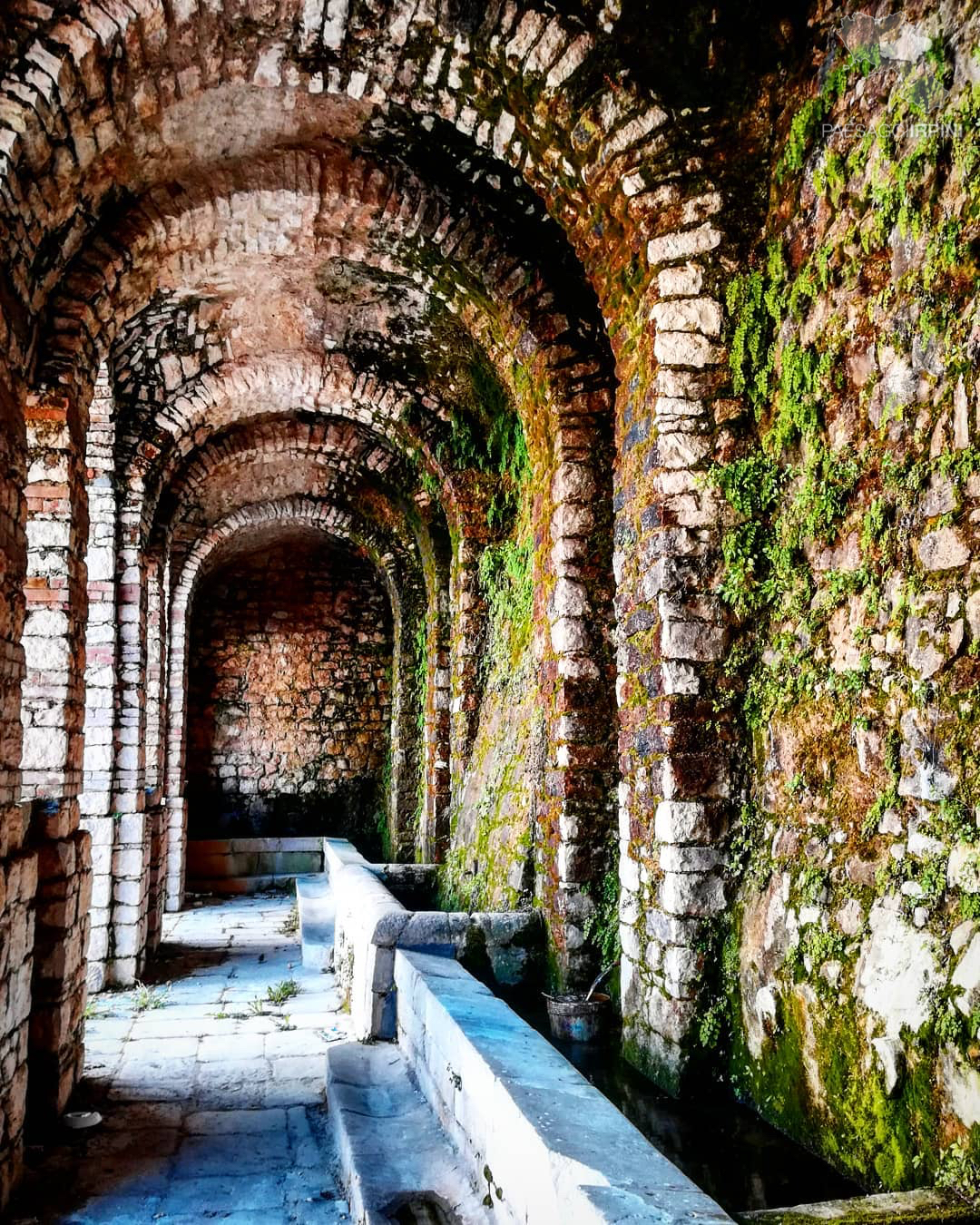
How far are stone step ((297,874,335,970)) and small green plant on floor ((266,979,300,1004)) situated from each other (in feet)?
1.82

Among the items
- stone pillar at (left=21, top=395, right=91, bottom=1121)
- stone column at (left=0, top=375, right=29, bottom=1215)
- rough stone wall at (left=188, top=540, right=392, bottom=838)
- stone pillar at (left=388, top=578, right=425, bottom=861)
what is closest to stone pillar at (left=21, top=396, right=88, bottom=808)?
stone pillar at (left=21, top=395, right=91, bottom=1121)

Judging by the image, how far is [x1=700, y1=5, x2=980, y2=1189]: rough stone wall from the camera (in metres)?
2.33

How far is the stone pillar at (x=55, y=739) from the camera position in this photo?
3941 millimetres

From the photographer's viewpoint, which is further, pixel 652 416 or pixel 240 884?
pixel 240 884

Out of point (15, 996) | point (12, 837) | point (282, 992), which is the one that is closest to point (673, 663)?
point (12, 837)

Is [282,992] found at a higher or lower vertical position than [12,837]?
lower

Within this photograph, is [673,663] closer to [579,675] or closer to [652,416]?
[652,416]

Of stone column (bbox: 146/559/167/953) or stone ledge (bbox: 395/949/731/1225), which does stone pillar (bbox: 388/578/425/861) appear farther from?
stone ledge (bbox: 395/949/731/1225)

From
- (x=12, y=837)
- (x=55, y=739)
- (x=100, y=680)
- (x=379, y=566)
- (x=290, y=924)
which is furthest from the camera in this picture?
(x=379, y=566)

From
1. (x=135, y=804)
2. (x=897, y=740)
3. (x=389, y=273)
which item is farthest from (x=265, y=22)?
(x=135, y=804)

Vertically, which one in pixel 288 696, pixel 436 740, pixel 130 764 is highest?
pixel 288 696

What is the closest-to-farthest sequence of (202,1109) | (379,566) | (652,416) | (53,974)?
(652,416) < (53,974) < (202,1109) < (379,566)

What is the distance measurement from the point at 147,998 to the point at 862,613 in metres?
5.54

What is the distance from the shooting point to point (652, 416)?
354 centimetres
